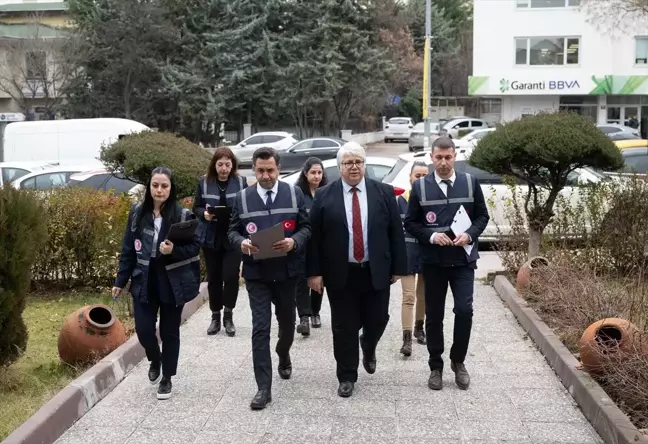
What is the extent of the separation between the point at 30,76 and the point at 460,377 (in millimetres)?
39171

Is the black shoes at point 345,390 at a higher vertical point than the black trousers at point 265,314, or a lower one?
lower

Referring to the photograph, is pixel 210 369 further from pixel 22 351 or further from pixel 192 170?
pixel 192 170

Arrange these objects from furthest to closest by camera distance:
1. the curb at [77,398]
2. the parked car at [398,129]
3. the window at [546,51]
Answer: the parked car at [398,129], the window at [546,51], the curb at [77,398]

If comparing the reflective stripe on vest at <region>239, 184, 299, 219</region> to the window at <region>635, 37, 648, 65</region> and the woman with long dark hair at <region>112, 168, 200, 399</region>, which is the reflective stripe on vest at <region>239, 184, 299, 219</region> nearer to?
the woman with long dark hair at <region>112, 168, 200, 399</region>

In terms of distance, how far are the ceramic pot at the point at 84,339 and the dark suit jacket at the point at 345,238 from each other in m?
2.15

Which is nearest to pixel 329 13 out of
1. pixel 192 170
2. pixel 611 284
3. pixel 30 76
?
pixel 30 76

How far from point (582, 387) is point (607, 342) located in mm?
447

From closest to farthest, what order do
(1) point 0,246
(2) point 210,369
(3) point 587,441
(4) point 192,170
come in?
(3) point 587,441, (1) point 0,246, (2) point 210,369, (4) point 192,170

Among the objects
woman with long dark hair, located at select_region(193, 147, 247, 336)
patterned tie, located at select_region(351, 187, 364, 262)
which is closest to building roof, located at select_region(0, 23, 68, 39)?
woman with long dark hair, located at select_region(193, 147, 247, 336)

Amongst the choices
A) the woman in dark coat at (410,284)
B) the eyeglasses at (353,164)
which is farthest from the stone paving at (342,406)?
the eyeglasses at (353,164)

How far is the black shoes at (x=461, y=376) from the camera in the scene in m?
6.15

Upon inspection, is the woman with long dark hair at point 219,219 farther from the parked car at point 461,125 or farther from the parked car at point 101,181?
the parked car at point 461,125

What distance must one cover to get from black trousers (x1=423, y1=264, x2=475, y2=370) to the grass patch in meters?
2.92

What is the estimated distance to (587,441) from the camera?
5.05 metres
